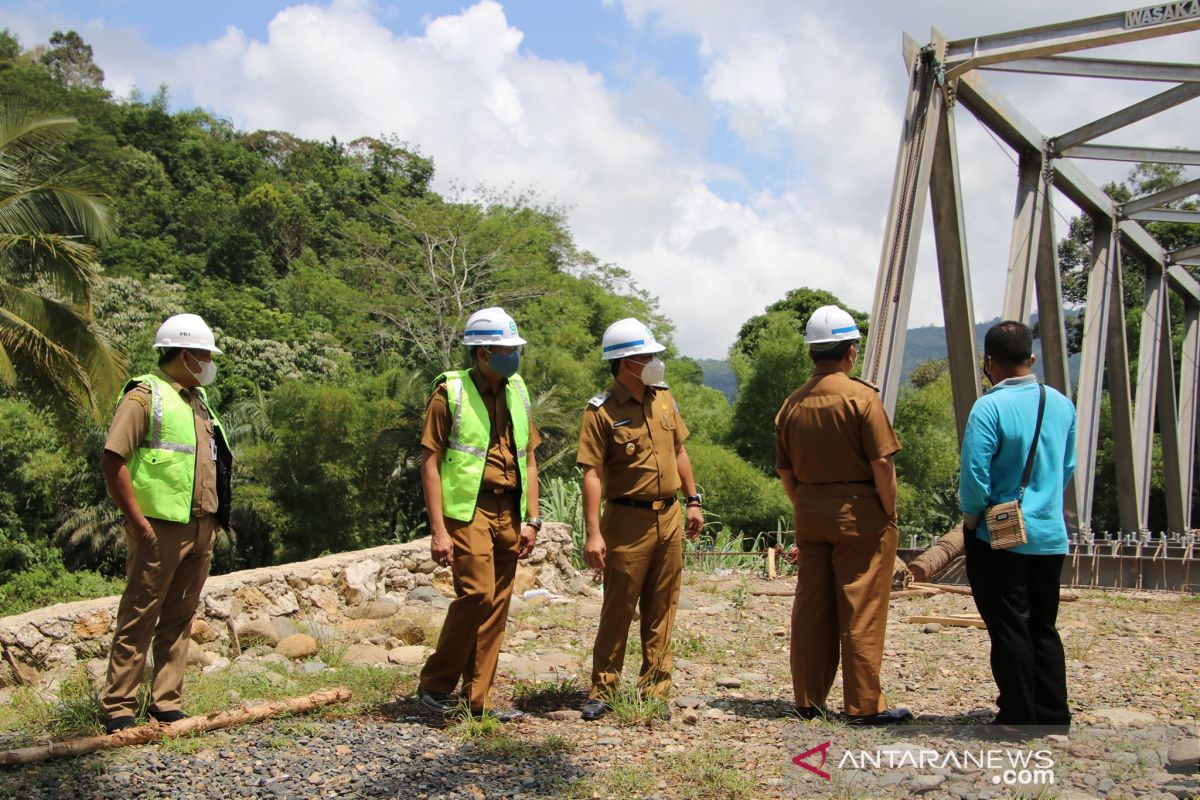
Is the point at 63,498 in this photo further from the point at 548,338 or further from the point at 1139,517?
the point at 1139,517

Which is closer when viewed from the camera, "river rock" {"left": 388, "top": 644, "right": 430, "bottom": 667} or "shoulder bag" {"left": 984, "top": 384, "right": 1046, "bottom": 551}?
"shoulder bag" {"left": 984, "top": 384, "right": 1046, "bottom": 551}

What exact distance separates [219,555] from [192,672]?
21.9 meters

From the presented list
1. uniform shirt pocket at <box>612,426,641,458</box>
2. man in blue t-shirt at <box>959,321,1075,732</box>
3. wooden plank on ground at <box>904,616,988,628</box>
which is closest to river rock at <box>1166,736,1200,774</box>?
man in blue t-shirt at <box>959,321,1075,732</box>

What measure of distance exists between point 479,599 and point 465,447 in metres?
0.66

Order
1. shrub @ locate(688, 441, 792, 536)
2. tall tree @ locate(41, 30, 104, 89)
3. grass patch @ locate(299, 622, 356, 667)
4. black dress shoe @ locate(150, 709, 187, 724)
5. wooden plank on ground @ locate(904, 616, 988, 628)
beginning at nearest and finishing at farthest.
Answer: black dress shoe @ locate(150, 709, 187, 724)
grass patch @ locate(299, 622, 356, 667)
wooden plank on ground @ locate(904, 616, 988, 628)
shrub @ locate(688, 441, 792, 536)
tall tree @ locate(41, 30, 104, 89)

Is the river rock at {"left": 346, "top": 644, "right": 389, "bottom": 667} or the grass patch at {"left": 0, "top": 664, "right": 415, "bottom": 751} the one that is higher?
the river rock at {"left": 346, "top": 644, "right": 389, "bottom": 667}

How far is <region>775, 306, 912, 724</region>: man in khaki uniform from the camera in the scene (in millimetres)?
4582

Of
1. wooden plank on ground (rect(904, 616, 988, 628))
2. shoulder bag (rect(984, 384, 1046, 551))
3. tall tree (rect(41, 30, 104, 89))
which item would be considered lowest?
wooden plank on ground (rect(904, 616, 988, 628))

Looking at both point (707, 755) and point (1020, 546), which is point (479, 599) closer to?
point (707, 755)

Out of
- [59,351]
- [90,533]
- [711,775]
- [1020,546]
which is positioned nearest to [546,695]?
[711,775]

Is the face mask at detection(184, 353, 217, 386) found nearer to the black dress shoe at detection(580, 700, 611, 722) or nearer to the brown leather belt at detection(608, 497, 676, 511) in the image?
the brown leather belt at detection(608, 497, 676, 511)

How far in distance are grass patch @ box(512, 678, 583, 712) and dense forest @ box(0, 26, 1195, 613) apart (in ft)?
24.0

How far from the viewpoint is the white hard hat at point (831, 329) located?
4.75 meters

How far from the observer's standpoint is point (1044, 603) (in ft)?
14.3
